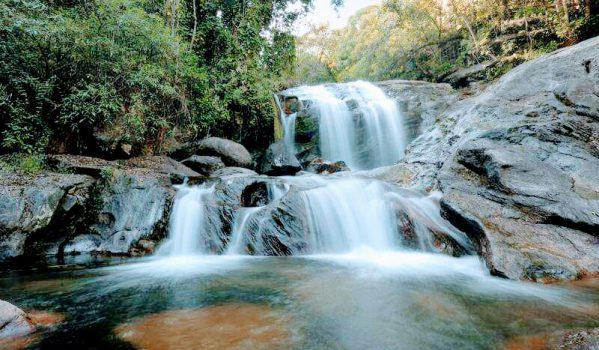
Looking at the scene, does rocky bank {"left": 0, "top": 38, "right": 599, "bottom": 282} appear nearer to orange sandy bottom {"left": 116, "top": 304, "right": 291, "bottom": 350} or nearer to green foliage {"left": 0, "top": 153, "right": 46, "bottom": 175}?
green foliage {"left": 0, "top": 153, "right": 46, "bottom": 175}

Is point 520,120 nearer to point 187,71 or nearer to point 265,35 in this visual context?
point 187,71

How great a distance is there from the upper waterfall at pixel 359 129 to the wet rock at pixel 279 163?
7.20 feet

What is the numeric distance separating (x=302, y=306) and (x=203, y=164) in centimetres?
752

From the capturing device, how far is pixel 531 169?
5031 millimetres

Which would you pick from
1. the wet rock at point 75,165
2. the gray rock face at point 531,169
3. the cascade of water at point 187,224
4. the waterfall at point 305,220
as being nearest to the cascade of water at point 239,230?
the waterfall at point 305,220

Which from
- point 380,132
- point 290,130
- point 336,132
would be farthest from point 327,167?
point 380,132

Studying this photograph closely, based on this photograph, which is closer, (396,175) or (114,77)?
(114,77)

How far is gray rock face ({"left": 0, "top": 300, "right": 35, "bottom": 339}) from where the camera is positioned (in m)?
2.36

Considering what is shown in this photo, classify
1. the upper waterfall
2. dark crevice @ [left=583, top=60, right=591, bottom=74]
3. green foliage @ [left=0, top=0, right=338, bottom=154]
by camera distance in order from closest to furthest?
green foliage @ [left=0, top=0, right=338, bottom=154] < dark crevice @ [left=583, top=60, right=591, bottom=74] < the upper waterfall

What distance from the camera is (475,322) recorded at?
2650mm

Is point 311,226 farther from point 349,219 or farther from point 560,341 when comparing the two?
point 560,341

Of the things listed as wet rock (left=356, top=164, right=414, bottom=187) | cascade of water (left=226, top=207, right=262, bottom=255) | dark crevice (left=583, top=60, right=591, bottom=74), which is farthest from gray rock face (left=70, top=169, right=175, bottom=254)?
dark crevice (left=583, top=60, right=591, bottom=74)

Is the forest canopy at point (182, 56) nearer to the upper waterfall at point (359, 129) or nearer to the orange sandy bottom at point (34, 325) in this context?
the upper waterfall at point (359, 129)

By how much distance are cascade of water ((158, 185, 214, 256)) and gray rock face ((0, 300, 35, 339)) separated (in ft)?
10.9
